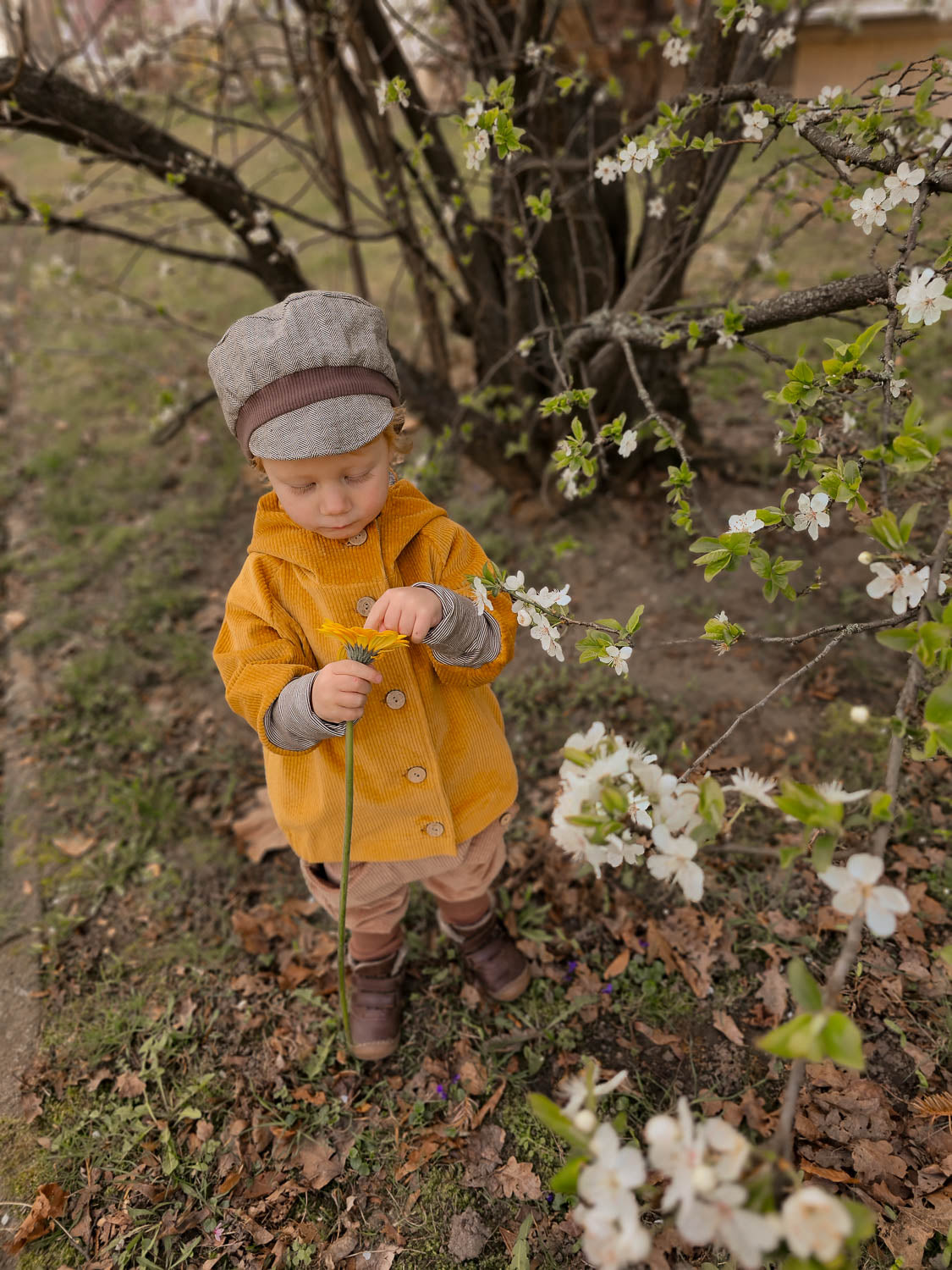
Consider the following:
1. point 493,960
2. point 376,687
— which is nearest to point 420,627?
point 376,687

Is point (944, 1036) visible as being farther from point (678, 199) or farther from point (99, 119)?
point (99, 119)

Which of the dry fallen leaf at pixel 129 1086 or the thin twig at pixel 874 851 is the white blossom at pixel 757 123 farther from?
the dry fallen leaf at pixel 129 1086

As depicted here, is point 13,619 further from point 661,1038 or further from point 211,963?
point 661,1038

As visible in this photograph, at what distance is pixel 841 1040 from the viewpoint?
0.86 m

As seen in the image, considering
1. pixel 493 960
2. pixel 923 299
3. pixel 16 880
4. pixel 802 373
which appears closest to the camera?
pixel 923 299

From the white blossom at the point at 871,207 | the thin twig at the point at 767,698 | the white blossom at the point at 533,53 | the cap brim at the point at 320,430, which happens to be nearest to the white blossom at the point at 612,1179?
the thin twig at the point at 767,698

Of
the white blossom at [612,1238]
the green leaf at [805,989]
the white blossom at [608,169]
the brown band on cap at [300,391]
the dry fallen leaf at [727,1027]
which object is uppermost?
the white blossom at [608,169]

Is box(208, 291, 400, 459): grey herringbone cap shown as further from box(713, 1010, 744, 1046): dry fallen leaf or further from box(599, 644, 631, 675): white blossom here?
box(713, 1010, 744, 1046): dry fallen leaf

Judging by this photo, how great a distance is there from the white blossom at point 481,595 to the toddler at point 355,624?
0.03m

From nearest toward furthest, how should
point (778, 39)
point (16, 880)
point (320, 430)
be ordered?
point (320, 430), point (778, 39), point (16, 880)

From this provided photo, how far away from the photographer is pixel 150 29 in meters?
4.55

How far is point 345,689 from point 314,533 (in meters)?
0.39

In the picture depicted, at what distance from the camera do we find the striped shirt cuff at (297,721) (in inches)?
62.7

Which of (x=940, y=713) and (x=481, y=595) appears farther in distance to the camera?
(x=481, y=595)
